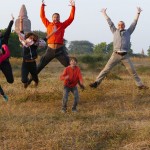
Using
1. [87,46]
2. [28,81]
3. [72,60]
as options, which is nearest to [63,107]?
[72,60]

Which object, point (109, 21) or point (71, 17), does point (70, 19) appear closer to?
point (71, 17)

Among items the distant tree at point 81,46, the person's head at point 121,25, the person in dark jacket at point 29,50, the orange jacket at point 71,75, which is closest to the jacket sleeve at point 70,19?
the person in dark jacket at point 29,50

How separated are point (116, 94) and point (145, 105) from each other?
1250 millimetres

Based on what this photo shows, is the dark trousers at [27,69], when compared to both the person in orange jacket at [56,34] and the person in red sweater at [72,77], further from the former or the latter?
the person in red sweater at [72,77]

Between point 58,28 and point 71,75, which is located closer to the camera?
point 71,75

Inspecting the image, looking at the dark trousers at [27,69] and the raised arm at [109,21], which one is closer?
the dark trousers at [27,69]

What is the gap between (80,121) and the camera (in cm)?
787

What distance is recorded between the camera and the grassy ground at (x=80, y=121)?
6.54 meters

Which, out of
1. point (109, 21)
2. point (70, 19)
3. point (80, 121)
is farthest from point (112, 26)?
point (80, 121)

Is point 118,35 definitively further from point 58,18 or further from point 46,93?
point 46,93

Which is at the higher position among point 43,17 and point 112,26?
point 43,17

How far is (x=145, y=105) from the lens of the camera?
32.0 feet

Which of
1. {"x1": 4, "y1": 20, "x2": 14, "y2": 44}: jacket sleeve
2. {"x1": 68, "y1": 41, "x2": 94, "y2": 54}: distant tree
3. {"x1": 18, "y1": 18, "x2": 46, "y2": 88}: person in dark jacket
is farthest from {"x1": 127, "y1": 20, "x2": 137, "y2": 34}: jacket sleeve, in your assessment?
{"x1": 68, "y1": 41, "x2": 94, "y2": 54}: distant tree

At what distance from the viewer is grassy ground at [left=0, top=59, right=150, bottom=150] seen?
257 inches
